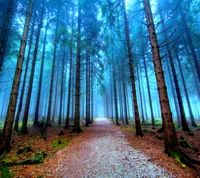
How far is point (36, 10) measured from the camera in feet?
30.0

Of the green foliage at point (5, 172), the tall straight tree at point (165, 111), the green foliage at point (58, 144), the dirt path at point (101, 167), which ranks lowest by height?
the green foliage at point (58, 144)

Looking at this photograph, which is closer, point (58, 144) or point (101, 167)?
point (101, 167)

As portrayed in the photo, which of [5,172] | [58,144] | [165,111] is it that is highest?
[165,111]

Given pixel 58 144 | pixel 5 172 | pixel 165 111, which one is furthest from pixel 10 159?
pixel 165 111

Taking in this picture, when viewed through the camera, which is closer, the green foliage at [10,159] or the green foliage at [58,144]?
the green foliage at [10,159]

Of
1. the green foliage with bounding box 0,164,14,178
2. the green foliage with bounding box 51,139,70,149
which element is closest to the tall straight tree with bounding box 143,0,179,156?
the green foliage with bounding box 51,139,70,149

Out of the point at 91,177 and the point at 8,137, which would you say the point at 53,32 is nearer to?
the point at 8,137

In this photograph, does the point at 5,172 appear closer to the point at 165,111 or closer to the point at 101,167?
the point at 101,167

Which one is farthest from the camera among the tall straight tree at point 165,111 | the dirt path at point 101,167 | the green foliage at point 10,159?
the tall straight tree at point 165,111

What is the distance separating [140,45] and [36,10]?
1113 centimetres

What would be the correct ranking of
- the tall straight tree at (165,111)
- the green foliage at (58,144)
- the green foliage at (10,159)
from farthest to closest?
the green foliage at (58,144), the tall straight tree at (165,111), the green foliage at (10,159)

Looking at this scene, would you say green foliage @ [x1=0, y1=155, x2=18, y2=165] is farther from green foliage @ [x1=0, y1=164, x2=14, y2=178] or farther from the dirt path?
the dirt path

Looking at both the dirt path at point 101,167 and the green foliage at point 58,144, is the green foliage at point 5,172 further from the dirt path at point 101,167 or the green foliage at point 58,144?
the green foliage at point 58,144

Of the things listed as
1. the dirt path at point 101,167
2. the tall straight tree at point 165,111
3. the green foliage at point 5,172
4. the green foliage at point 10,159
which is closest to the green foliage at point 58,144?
the dirt path at point 101,167
